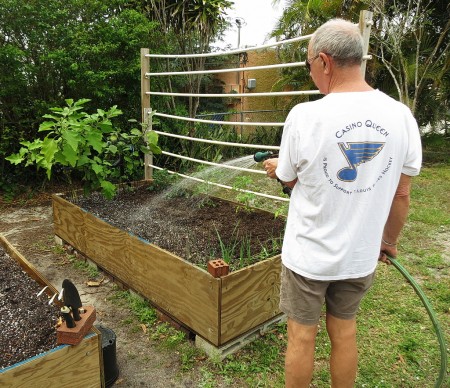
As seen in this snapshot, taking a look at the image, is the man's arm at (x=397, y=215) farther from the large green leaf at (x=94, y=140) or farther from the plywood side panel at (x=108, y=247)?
the large green leaf at (x=94, y=140)

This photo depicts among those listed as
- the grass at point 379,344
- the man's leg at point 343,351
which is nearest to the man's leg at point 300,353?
the man's leg at point 343,351

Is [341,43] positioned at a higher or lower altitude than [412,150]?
higher

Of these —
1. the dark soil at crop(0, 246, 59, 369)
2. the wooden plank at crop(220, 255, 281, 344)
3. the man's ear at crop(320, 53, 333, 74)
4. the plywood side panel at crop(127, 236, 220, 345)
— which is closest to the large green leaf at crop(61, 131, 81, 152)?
the plywood side panel at crop(127, 236, 220, 345)

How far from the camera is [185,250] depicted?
2406 mm

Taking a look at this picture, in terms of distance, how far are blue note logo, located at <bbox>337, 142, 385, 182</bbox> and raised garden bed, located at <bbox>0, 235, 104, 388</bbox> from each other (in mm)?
1165

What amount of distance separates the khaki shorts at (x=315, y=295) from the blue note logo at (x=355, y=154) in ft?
1.30

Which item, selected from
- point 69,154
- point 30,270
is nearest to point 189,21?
point 69,154

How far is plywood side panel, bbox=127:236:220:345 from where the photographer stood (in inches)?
76.2

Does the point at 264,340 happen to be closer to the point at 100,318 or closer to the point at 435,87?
the point at 100,318

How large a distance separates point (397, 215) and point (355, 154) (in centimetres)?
41

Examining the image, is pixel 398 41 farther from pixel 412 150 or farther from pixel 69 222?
pixel 412 150

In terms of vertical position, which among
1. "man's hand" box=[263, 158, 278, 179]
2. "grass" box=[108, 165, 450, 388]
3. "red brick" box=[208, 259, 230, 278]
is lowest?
"grass" box=[108, 165, 450, 388]

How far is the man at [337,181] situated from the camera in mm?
1206

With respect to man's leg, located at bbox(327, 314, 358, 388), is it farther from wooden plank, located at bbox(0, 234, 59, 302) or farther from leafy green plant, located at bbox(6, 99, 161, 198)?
leafy green plant, located at bbox(6, 99, 161, 198)
